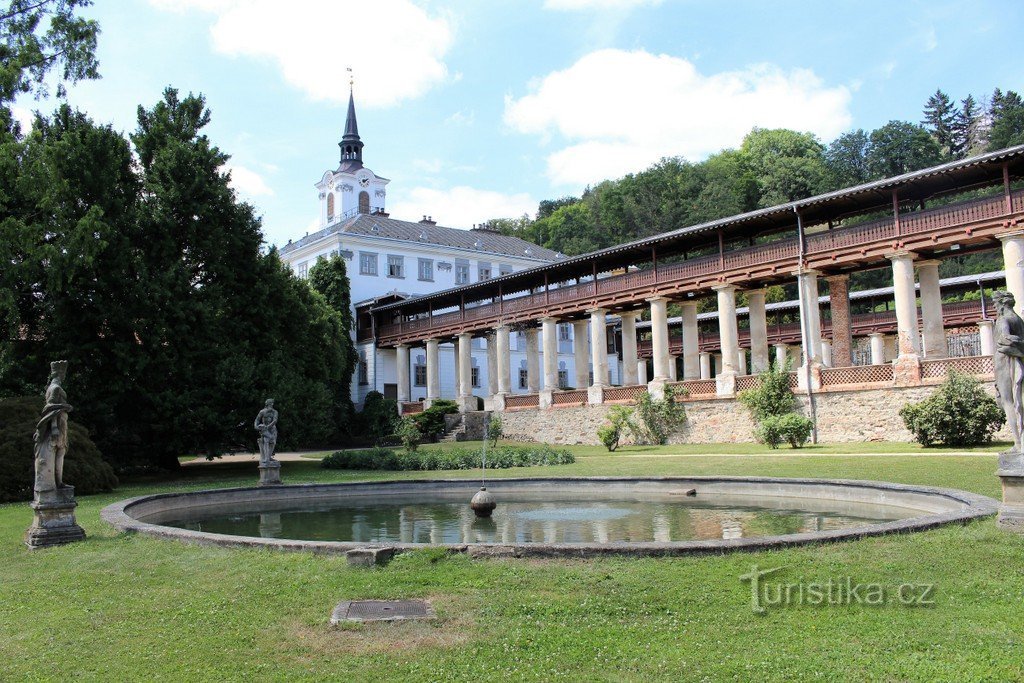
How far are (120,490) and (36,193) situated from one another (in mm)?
7870

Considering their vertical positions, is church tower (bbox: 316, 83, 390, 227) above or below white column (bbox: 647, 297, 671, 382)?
above

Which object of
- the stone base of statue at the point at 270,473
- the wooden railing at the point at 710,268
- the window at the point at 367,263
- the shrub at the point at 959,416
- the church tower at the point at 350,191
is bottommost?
the stone base of statue at the point at 270,473

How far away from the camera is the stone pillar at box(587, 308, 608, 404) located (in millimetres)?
39188

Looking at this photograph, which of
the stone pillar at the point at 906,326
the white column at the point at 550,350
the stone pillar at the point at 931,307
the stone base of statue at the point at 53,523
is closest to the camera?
the stone base of statue at the point at 53,523

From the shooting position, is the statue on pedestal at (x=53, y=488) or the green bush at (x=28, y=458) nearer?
the statue on pedestal at (x=53, y=488)

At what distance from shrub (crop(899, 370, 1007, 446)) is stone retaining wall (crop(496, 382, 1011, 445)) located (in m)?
1.61

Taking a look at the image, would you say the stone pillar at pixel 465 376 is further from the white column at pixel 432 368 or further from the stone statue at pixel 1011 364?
the stone statue at pixel 1011 364

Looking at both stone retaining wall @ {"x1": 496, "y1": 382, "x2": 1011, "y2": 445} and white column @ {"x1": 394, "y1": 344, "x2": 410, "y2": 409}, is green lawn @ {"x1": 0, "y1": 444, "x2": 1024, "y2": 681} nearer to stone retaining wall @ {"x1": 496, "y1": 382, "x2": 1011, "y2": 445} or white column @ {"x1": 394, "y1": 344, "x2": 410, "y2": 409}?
stone retaining wall @ {"x1": 496, "y1": 382, "x2": 1011, "y2": 445}

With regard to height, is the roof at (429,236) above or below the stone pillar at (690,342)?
above

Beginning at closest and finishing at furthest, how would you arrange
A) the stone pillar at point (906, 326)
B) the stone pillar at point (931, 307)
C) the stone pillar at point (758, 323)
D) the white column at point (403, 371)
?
1. the stone pillar at point (906, 326)
2. the stone pillar at point (931, 307)
3. the stone pillar at point (758, 323)
4. the white column at point (403, 371)

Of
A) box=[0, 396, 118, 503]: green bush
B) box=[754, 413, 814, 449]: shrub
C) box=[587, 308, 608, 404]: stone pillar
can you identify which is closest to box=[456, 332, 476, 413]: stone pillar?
box=[587, 308, 608, 404]: stone pillar

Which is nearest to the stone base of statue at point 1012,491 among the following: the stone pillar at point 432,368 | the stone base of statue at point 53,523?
the stone base of statue at point 53,523

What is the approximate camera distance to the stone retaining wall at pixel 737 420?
27.7 meters

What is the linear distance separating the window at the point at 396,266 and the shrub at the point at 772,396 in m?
31.9
